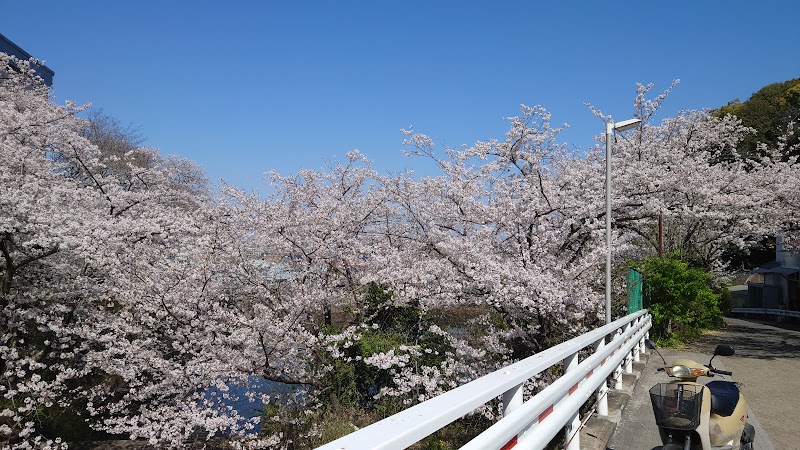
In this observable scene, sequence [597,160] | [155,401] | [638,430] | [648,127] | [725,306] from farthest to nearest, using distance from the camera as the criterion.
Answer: [725,306]
[648,127]
[597,160]
[155,401]
[638,430]

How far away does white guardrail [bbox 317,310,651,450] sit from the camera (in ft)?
6.54

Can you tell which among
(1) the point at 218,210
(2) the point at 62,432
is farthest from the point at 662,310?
(2) the point at 62,432

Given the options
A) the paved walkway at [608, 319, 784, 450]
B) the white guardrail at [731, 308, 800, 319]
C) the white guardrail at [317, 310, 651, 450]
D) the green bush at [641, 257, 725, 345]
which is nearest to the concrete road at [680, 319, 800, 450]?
the paved walkway at [608, 319, 784, 450]

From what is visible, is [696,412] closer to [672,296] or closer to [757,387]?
[757,387]

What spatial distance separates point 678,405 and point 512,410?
1.46 metres

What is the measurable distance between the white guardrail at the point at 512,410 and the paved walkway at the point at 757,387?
644mm

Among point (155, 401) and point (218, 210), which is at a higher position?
point (218, 210)

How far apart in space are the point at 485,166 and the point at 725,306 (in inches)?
716

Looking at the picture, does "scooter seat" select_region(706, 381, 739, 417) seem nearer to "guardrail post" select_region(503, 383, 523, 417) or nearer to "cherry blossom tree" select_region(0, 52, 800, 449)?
"guardrail post" select_region(503, 383, 523, 417)

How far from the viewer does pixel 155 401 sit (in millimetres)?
11211

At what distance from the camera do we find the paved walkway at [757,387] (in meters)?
6.52

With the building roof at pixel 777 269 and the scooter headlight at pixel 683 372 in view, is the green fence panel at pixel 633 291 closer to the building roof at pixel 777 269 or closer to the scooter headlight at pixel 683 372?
the scooter headlight at pixel 683 372

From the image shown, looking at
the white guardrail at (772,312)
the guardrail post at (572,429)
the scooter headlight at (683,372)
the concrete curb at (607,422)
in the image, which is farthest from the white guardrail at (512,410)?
the white guardrail at (772,312)

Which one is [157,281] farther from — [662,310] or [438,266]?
[662,310]
